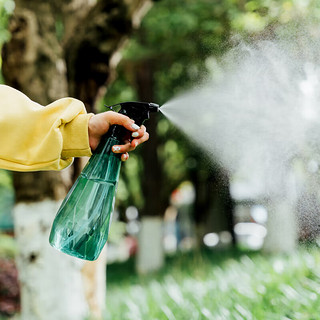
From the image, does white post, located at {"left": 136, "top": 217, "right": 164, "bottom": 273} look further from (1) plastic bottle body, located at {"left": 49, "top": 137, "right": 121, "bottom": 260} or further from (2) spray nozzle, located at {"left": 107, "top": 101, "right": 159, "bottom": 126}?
(2) spray nozzle, located at {"left": 107, "top": 101, "right": 159, "bottom": 126}

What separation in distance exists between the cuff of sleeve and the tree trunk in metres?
2.47

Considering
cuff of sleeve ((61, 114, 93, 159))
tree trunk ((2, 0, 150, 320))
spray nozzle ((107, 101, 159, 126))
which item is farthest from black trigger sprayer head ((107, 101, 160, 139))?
tree trunk ((2, 0, 150, 320))

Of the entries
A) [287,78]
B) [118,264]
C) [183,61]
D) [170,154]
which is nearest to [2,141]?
[287,78]

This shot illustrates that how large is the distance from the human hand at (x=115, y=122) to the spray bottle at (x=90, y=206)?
27 mm

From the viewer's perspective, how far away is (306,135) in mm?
3082

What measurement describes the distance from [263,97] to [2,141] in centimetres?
190

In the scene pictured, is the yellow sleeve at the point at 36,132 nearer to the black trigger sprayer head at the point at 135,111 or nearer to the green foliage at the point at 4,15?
the black trigger sprayer head at the point at 135,111

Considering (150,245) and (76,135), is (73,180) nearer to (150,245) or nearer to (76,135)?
(76,135)

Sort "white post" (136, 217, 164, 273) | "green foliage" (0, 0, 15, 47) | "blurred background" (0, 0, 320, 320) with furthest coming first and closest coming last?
"white post" (136, 217, 164, 273) < "green foliage" (0, 0, 15, 47) < "blurred background" (0, 0, 320, 320)

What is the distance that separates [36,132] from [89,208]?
36cm

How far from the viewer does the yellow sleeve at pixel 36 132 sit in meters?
1.90

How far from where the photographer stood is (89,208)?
199 cm

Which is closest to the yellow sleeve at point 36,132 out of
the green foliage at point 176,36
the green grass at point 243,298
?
the green grass at point 243,298

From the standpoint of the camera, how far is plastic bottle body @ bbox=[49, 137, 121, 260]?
6.51ft
